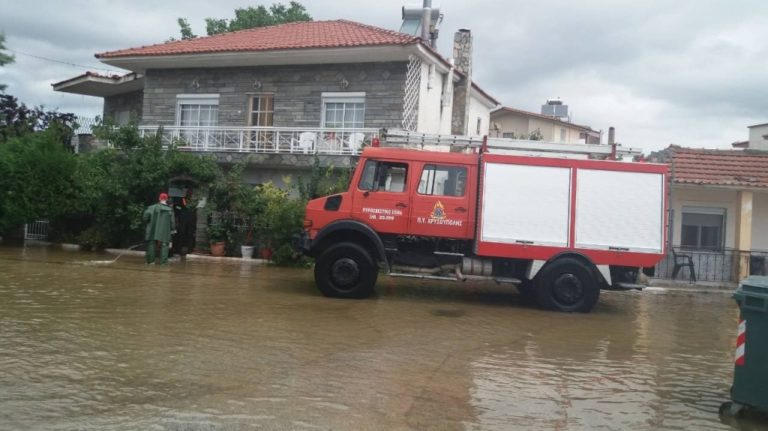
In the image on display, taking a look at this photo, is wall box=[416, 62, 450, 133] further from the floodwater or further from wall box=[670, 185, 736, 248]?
the floodwater

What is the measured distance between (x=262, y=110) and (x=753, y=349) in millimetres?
16865

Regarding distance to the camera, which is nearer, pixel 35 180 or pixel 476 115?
pixel 35 180

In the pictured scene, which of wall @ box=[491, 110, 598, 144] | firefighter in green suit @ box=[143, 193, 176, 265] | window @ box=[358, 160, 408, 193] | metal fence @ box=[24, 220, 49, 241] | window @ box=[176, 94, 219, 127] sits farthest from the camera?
wall @ box=[491, 110, 598, 144]

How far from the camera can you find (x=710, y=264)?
16.2 meters

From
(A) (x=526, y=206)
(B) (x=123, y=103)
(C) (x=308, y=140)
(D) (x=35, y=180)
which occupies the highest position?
(B) (x=123, y=103)

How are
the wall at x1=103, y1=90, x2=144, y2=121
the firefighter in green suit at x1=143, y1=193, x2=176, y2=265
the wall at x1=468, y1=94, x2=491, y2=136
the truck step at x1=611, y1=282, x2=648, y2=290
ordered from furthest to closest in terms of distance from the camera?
the wall at x1=103, y1=90, x2=144, y2=121
the wall at x1=468, y1=94, x2=491, y2=136
the firefighter in green suit at x1=143, y1=193, x2=176, y2=265
the truck step at x1=611, y1=282, x2=648, y2=290

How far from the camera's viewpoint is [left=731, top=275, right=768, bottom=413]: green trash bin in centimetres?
495

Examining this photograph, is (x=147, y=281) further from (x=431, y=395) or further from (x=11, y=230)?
(x=11, y=230)

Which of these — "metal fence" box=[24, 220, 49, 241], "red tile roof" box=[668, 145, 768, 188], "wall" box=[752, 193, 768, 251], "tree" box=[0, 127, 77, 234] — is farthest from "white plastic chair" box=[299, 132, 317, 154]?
"wall" box=[752, 193, 768, 251]

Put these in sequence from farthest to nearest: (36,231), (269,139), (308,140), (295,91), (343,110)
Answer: (36,231), (295,91), (269,139), (343,110), (308,140)

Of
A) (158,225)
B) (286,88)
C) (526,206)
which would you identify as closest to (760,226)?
(526,206)

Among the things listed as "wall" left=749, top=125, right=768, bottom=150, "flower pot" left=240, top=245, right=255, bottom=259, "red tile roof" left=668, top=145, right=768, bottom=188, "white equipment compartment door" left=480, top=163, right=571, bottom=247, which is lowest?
"flower pot" left=240, top=245, right=255, bottom=259

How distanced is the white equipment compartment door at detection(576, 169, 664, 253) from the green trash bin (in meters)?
4.94

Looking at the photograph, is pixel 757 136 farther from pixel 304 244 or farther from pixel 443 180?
pixel 304 244
